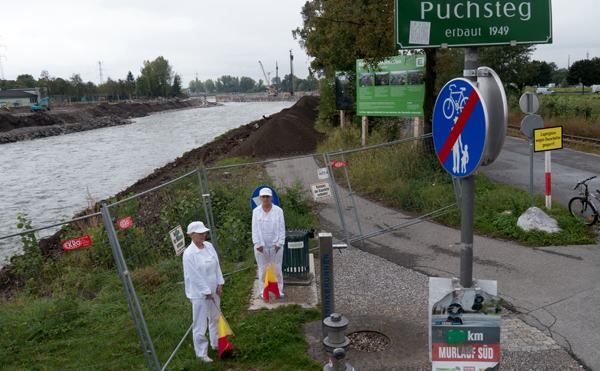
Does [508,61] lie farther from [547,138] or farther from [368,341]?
[368,341]

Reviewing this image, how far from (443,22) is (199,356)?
4.58 meters

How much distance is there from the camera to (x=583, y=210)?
1049cm

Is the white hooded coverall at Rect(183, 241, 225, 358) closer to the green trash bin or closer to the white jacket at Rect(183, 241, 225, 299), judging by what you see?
the white jacket at Rect(183, 241, 225, 299)

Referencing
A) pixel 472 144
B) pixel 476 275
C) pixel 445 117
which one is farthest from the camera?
pixel 476 275

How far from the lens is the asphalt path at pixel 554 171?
14.2m

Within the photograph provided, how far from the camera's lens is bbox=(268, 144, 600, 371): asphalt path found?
6223mm

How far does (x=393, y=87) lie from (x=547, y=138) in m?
6.66

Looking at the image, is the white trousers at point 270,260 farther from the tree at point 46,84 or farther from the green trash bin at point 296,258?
the tree at point 46,84

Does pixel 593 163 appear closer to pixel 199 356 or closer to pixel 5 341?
pixel 199 356

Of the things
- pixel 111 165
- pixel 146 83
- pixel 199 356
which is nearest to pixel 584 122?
pixel 199 356

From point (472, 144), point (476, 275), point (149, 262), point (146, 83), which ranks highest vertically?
point (146, 83)

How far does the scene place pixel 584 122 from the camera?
83.6ft

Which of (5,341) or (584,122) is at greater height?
(584,122)

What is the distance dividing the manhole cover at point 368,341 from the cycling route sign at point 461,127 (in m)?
3.38
